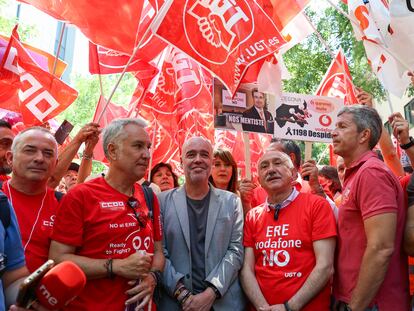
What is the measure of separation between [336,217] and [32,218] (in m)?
2.14

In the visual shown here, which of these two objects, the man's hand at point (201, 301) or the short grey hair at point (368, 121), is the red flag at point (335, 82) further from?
the man's hand at point (201, 301)

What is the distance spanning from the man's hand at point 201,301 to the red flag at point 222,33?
197cm

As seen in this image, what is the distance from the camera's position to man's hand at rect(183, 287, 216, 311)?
3.23 metres

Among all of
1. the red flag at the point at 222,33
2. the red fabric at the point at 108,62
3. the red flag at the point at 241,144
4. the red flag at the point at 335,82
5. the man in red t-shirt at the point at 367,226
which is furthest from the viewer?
the red flag at the point at 241,144


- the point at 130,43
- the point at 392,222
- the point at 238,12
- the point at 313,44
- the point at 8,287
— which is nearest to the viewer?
the point at 8,287

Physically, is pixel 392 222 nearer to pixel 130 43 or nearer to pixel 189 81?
pixel 130 43

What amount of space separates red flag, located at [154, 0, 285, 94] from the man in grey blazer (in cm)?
112

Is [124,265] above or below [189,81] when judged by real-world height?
below

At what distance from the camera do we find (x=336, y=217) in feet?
11.5

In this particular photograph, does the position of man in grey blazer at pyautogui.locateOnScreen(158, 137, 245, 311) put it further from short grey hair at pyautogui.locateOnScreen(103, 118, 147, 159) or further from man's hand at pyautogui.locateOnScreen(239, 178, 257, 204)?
short grey hair at pyautogui.locateOnScreen(103, 118, 147, 159)

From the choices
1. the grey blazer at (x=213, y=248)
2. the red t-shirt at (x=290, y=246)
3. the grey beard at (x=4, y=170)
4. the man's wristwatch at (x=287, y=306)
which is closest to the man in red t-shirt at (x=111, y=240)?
the grey blazer at (x=213, y=248)

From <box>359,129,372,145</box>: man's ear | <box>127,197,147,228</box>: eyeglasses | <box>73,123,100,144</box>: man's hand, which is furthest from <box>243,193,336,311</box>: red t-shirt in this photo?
<box>73,123,100,144</box>: man's hand

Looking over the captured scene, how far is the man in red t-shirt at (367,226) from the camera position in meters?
2.83

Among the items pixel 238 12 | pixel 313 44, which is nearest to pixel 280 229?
Answer: pixel 238 12
